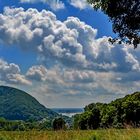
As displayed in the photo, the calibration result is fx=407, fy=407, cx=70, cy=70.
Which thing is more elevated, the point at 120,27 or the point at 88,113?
the point at 88,113

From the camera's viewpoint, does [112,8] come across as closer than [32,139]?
No

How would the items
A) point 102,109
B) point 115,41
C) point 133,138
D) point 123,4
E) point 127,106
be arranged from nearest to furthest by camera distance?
point 133,138 → point 123,4 → point 115,41 → point 127,106 → point 102,109

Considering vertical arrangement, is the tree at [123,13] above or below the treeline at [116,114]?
below

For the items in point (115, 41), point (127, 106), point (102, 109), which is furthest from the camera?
point (102, 109)

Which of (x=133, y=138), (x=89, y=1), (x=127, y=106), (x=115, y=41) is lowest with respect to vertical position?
(x=133, y=138)

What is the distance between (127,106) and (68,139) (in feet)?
399

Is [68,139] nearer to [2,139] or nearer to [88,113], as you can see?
[2,139]

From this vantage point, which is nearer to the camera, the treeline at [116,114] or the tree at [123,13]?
the tree at [123,13]

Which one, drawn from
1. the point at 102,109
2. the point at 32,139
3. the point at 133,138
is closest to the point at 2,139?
the point at 32,139

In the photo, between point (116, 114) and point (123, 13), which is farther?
point (116, 114)

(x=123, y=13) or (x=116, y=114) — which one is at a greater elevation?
(x=116, y=114)

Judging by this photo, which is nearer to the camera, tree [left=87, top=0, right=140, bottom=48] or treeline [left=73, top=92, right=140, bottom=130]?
tree [left=87, top=0, right=140, bottom=48]

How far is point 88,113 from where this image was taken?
171 m

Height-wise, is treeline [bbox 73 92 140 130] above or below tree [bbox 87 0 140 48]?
above
